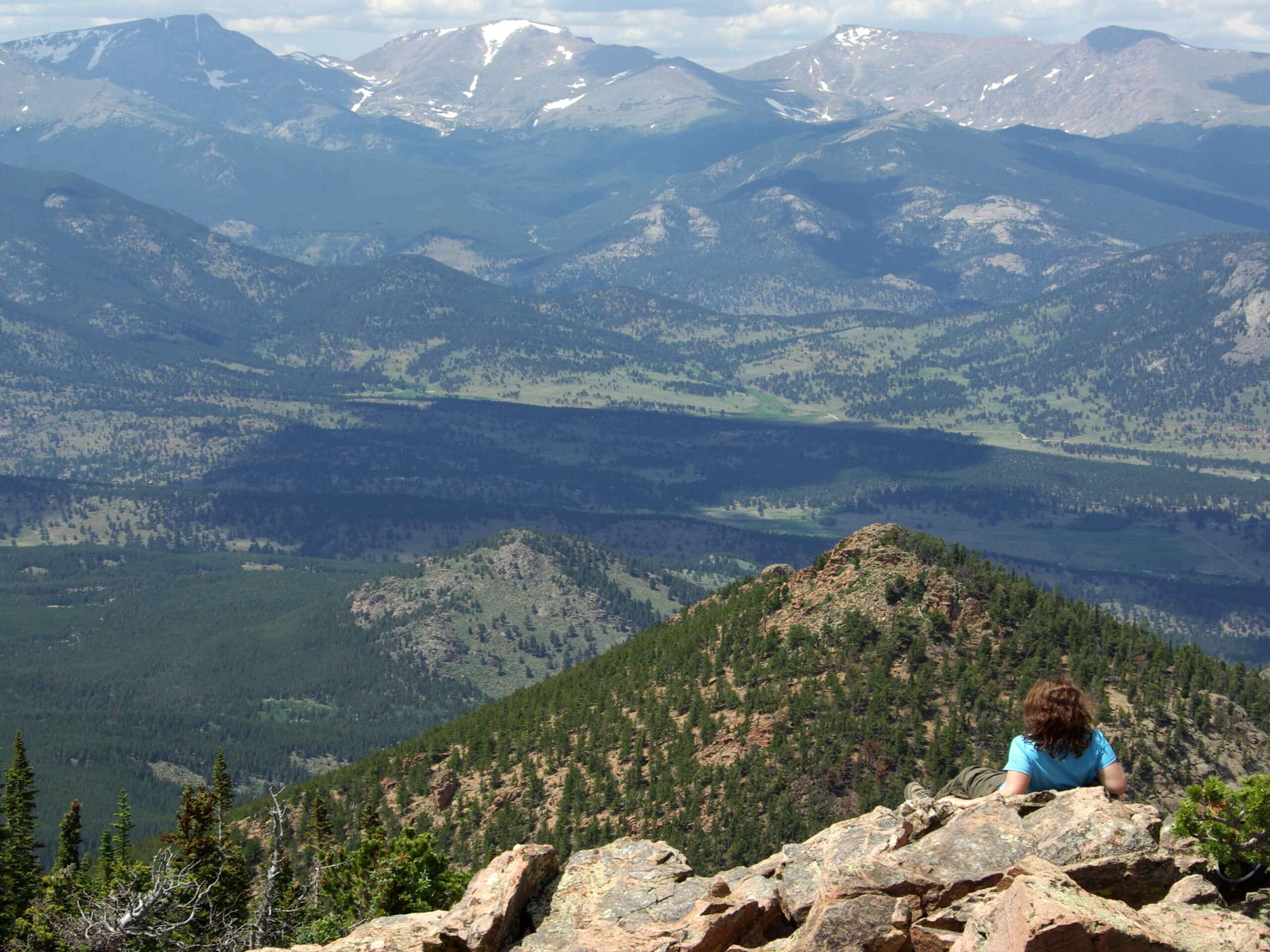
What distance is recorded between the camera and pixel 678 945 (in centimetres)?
4031

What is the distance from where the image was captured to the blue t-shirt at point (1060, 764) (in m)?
37.6

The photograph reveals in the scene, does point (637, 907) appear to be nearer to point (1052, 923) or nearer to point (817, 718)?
point (1052, 923)

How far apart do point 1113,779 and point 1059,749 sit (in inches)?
60.5

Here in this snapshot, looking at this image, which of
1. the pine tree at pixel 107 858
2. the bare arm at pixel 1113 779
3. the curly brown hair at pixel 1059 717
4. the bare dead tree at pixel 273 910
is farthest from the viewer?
the pine tree at pixel 107 858

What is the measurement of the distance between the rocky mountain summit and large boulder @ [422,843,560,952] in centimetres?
6

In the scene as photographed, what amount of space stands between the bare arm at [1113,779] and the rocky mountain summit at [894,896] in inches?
14.8

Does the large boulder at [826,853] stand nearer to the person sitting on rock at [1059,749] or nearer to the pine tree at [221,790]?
the person sitting on rock at [1059,749]

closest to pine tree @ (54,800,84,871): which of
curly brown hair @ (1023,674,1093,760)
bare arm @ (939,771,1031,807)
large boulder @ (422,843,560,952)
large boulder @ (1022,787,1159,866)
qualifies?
large boulder @ (422,843,560,952)

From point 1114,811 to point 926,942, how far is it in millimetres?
6090

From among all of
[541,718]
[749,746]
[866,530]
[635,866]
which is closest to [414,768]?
[541,718]

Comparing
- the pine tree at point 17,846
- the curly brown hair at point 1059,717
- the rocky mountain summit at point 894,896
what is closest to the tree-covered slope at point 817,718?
the pine tree at point 17,846

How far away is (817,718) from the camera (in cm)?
11744

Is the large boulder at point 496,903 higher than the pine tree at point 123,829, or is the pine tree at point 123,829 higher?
the large boulder at point 496,903

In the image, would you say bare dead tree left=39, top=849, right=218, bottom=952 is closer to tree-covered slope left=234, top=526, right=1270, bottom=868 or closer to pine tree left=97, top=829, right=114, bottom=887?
pine tree left=97, top=829, right=114, bottom=887
